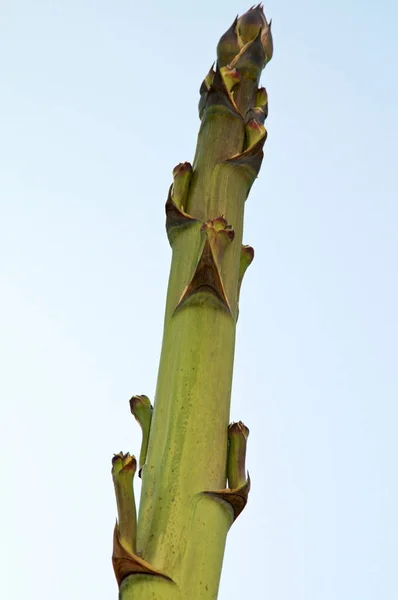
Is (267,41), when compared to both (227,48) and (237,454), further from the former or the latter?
(237,454)

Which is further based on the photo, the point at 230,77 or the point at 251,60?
the point at 251,60

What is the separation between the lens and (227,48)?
2730mm

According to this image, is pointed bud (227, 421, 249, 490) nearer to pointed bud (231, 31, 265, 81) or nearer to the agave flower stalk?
the agave flower stalk

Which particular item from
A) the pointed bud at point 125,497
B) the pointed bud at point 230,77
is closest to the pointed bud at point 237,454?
the pointed bud at point 125,497

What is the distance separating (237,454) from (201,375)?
18 centimetres

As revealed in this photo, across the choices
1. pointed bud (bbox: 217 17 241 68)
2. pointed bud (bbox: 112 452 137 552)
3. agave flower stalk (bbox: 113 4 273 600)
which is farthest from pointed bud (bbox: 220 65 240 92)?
pointed bud (bbox: 112 452 137 552)

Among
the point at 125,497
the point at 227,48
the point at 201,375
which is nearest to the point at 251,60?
the point at 227,48

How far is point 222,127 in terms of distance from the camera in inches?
96.8

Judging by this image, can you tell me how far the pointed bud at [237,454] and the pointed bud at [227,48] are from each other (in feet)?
3.98

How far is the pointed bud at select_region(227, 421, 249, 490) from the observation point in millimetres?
1888

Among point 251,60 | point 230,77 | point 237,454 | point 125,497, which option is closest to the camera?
point 125,497

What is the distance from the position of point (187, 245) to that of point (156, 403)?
0.39 m

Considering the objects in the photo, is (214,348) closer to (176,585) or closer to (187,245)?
(187,245)

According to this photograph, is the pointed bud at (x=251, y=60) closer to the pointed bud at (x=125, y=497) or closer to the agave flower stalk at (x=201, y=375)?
the agave flower stalk at (x=201, y=375)
